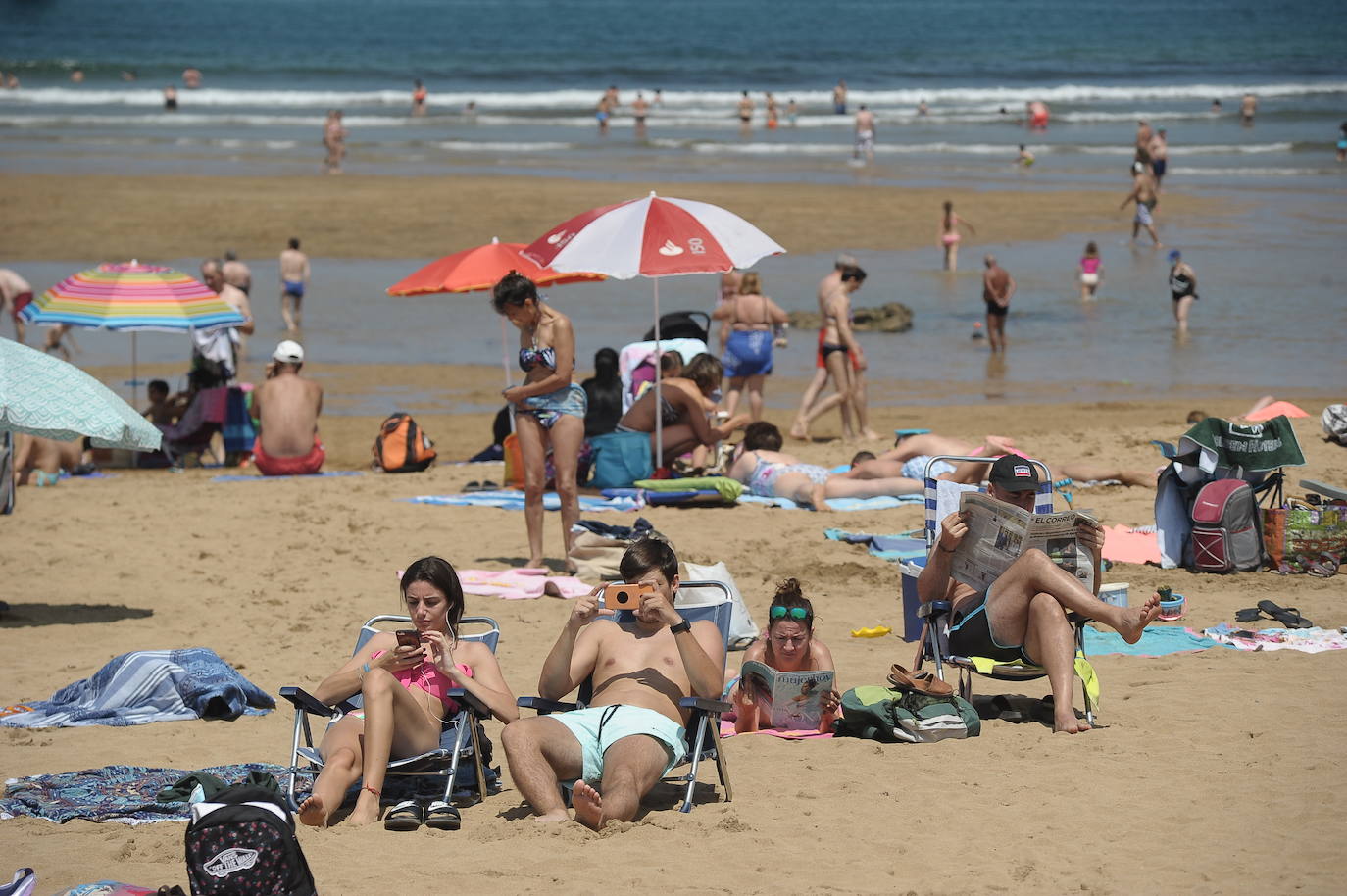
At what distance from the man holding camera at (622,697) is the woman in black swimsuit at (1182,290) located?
12606 mm

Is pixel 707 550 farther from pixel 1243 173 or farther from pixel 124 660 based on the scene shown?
pixel 1243 173

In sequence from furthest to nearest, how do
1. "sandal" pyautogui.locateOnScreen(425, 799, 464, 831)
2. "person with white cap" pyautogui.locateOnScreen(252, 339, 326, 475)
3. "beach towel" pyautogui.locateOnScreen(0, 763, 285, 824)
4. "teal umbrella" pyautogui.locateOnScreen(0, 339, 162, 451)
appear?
"person with white cap" pyautogui.locateOnScreen(252, 339, 326, 475) < "teal umbrella" pyautogui.locateOnScreen(0, 339, 162, 451) < "beach towel" pyautogui.locateOnScreen(0, 763, 285, 824) < "sandal" pyautogui.locateOnScreen(425, 799, 464, 831)

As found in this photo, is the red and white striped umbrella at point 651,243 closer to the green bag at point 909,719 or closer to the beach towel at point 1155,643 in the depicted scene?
the beach towel at point 1155,643

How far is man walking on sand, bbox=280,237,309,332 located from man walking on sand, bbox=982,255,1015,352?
7396 mm

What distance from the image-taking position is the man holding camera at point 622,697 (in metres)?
4.61

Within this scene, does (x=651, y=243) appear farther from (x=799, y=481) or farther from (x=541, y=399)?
(x=799, y=481)

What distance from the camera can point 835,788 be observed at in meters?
4.92

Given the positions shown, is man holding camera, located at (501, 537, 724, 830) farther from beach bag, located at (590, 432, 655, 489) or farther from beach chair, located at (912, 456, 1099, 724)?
beach bag, located at (590, 432, 655, 489)

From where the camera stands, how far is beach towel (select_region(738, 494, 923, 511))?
9664 mm

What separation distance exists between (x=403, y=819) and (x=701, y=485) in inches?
212

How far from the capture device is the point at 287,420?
10836 millimetres

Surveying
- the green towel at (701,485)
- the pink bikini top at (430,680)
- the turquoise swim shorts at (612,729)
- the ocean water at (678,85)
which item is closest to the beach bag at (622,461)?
the green towel at (701,485)

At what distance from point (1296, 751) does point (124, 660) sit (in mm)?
4407

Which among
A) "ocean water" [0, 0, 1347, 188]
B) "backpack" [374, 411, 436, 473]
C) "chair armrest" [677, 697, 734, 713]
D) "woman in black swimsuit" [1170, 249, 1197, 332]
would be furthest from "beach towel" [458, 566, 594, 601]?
"ocean water" [0, 0, 1347, 188]
